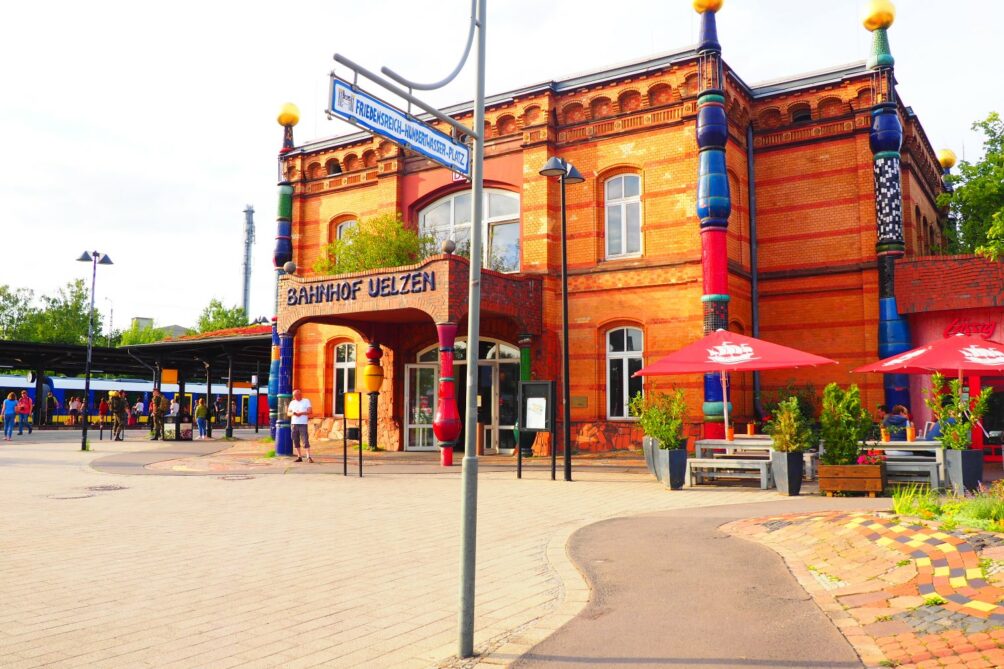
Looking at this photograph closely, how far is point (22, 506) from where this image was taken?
10914mm

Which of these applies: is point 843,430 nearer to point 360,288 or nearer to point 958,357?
point 958,357

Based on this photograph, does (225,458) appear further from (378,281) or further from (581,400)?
(581,400)

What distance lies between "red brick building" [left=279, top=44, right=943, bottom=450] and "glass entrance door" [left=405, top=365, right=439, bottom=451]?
116 cm

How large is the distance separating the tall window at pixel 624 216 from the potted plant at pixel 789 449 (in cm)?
829

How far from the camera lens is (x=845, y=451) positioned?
11.3m

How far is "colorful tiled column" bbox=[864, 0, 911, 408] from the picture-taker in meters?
18.2

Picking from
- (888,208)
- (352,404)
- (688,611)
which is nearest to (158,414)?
(352,404)

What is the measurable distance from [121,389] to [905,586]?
42.7 meters

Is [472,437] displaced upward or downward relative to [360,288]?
downward

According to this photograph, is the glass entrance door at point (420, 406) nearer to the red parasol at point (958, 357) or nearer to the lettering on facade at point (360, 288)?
the lettering on facade at point (360, 288)

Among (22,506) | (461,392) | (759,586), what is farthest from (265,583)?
(461,392)

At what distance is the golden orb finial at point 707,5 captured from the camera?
1819cm

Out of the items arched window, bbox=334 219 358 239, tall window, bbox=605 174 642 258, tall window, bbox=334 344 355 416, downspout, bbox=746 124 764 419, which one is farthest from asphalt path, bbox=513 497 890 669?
arched window, bbox=334 219 358 239

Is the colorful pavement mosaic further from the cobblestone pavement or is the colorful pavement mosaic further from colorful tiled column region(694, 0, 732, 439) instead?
colorful tiled column region(694, 0, 732, 439)
